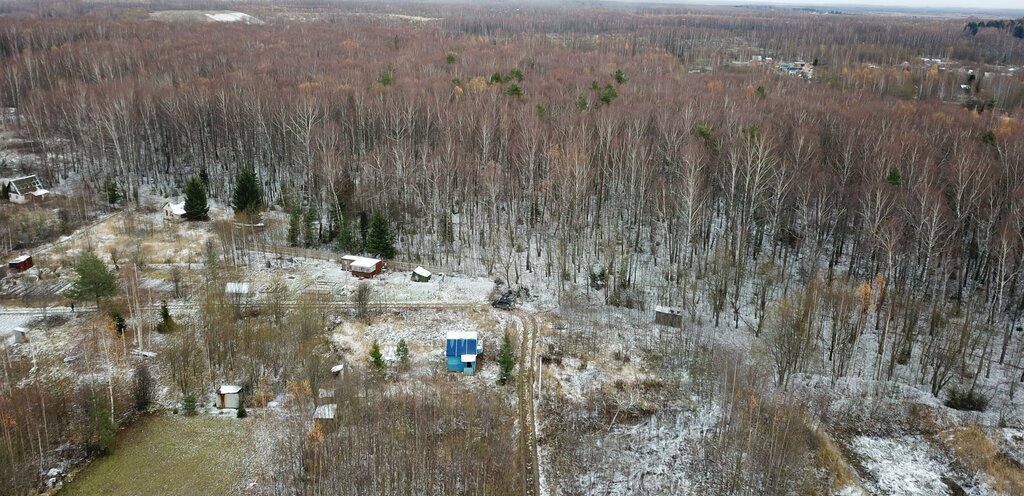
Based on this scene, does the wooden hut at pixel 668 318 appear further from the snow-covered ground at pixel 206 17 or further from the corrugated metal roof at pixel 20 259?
the snow-covered ground at pixel 206 17

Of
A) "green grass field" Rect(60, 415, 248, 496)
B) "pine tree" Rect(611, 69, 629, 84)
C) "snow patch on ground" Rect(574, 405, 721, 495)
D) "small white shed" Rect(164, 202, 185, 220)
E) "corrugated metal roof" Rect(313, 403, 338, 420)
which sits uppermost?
"pine tree" Rect(611, 69, 629, 84)

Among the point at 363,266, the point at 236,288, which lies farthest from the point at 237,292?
the point at 363,266

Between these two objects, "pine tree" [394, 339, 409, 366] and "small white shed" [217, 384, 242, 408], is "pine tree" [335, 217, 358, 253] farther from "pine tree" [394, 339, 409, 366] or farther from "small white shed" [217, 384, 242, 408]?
"small white shed" [217, 384, 242, 408]

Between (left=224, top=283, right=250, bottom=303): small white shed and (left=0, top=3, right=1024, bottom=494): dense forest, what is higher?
(left=0, top=3, right=1024, bottom=494): dense forest

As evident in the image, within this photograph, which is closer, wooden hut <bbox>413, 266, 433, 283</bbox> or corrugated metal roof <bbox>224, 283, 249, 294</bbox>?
corrugated metal roof <bbox>224, 283, 249, 294</bbox>

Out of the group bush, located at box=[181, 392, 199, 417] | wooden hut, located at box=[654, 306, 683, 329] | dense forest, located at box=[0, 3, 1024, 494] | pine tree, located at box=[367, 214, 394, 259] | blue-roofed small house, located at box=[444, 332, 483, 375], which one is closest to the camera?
bush, located at box=[181, 392, 199, 417]

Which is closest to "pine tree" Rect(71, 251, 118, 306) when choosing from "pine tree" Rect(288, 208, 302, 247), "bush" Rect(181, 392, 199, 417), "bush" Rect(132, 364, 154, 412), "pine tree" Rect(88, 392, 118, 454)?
"bush" Rect(132, 364, 154, 412)
